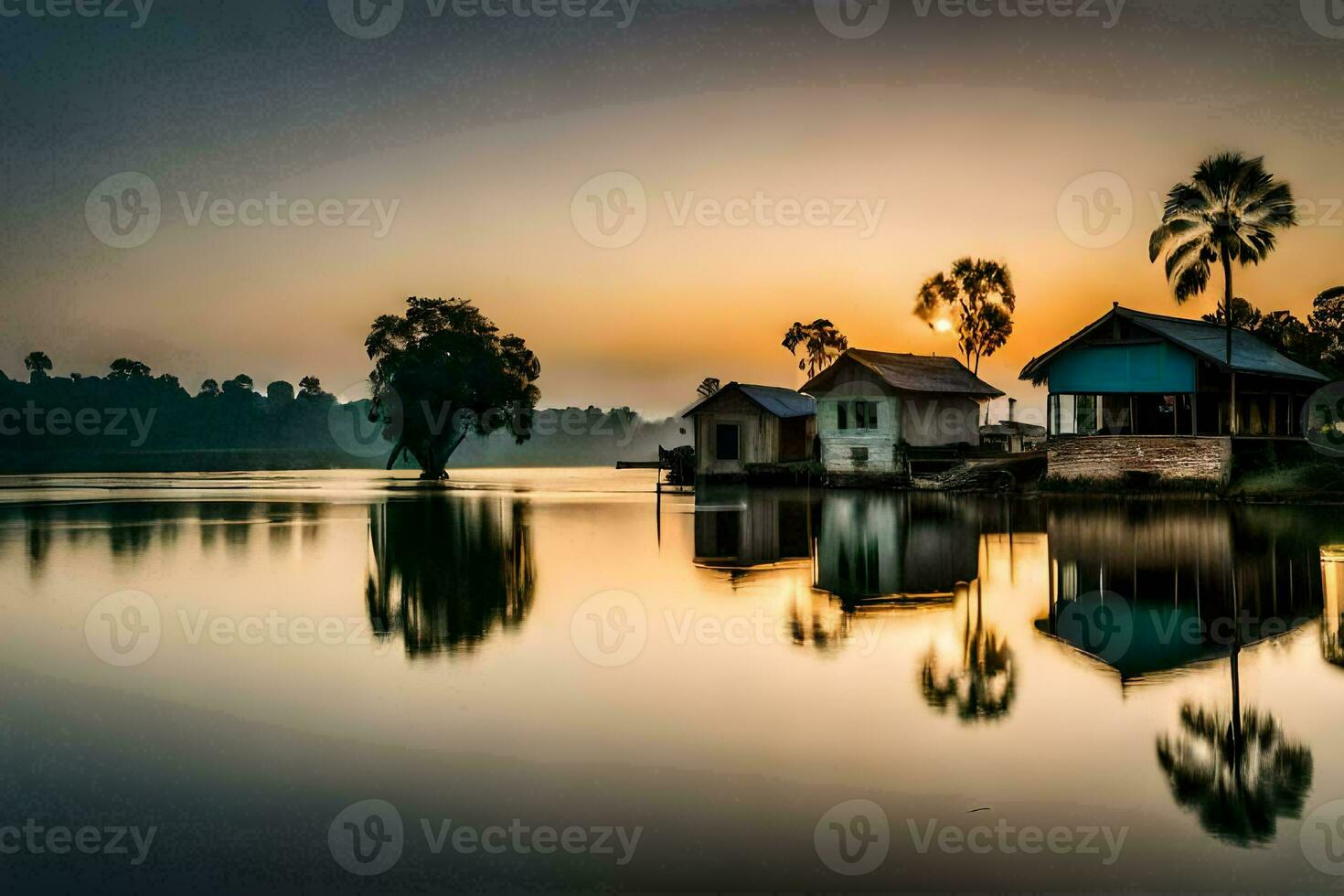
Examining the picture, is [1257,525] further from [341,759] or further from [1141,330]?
[341,759]

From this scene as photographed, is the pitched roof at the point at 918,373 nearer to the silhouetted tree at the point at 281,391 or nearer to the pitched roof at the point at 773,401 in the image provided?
the pitched roof at the point at 773,401

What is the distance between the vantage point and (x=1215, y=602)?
560 inches

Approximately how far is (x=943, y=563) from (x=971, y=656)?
349 inches

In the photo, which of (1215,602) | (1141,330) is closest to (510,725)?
(1215,602)

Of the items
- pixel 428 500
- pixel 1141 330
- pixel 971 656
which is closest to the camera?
pixel 971 656

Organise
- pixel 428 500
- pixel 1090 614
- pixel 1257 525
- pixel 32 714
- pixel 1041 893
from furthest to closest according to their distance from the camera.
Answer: pixel 428 500 < pixel 1257 525 < pixel 1090 614 < pixel 32 714 < pixel 1041 893

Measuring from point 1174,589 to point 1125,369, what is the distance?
26947 mm

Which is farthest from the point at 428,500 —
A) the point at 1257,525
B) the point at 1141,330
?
the point at 1257,525

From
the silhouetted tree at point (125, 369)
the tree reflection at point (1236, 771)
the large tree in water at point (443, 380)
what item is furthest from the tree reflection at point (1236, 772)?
the silhouetted tree at point (125, 369)

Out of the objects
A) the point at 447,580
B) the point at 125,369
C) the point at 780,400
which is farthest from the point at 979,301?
the point at 125,369

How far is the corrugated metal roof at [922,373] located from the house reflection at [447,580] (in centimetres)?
2345

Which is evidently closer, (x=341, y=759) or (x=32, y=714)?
(x=341, y=759)

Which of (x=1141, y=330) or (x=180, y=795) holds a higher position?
(x=1141, y=330)

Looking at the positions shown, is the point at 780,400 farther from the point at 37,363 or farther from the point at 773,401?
the point at 37,363
